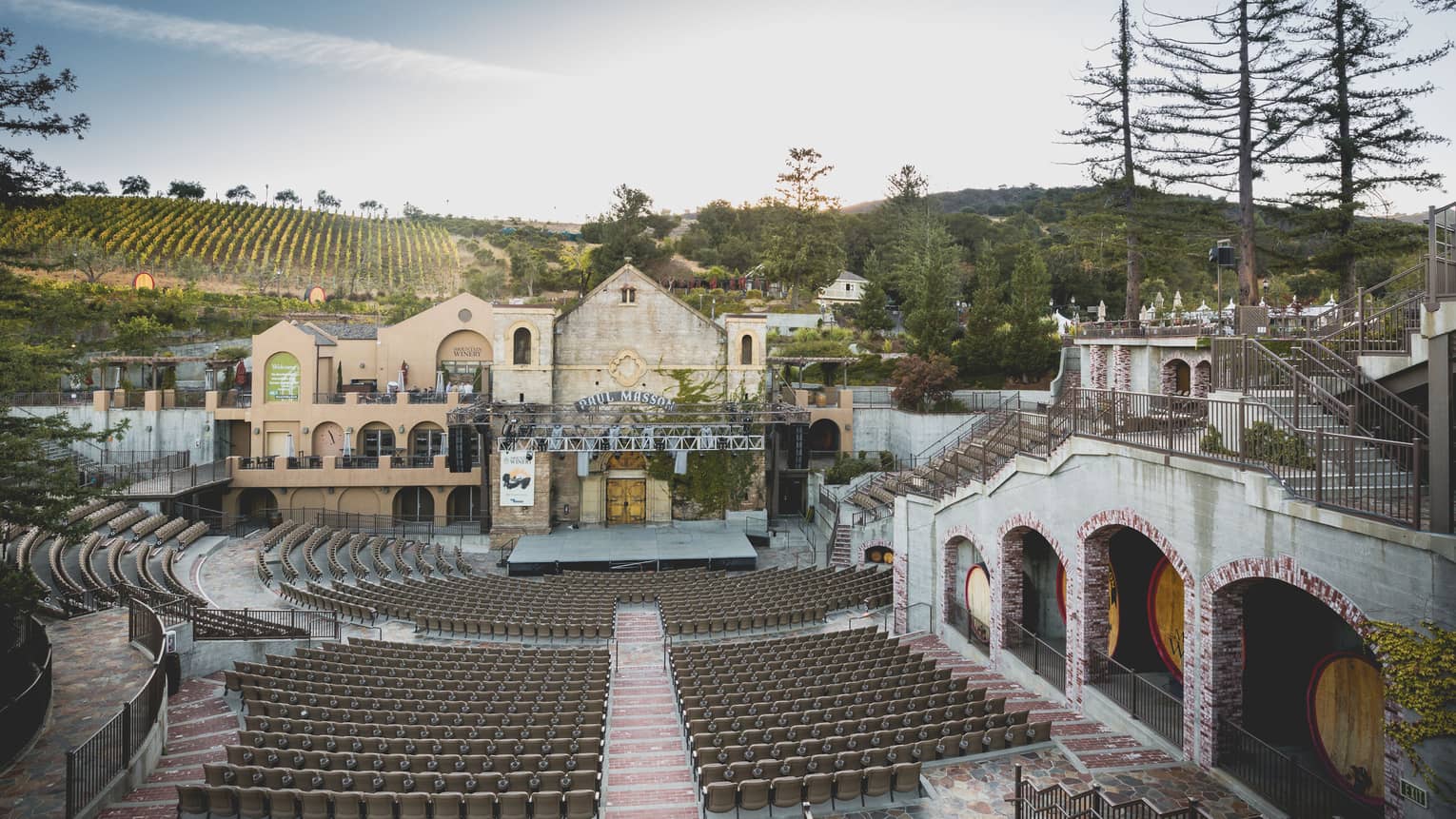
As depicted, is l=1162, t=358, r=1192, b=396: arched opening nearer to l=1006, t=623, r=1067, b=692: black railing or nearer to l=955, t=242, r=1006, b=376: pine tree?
l=1006, t=623, r=1067, b=692: black railing

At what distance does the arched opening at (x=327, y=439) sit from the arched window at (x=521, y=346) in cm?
991

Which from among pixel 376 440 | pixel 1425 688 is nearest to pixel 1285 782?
pixel 1425 688

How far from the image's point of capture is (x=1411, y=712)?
8.45 meters

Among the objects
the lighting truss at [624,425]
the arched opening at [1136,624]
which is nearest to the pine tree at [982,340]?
the lighting truss at [624,425]

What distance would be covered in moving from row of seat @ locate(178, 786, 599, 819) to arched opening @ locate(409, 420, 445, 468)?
93.5 ft

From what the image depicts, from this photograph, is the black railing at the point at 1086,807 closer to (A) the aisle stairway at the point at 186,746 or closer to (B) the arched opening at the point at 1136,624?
(B) the arched opening at the point at 1136,624

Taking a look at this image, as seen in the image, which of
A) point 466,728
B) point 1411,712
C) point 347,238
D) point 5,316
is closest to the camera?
point 1411,712

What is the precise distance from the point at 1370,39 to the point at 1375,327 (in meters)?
15.1

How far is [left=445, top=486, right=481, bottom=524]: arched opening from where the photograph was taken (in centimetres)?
3788

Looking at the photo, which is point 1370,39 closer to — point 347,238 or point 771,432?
point 771,432

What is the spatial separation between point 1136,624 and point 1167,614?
101cm

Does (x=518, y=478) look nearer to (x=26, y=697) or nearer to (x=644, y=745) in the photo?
(x=644, y=745)

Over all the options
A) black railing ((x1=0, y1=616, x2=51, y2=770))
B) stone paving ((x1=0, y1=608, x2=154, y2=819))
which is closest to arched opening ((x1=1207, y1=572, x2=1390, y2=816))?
stone paving ((x1=0, y1=608, x2=154, y2=819))

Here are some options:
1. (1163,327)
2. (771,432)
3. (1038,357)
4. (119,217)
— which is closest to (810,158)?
(1038,357)
